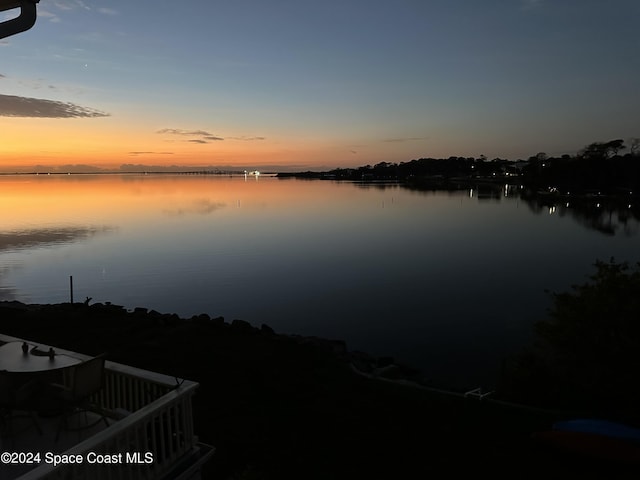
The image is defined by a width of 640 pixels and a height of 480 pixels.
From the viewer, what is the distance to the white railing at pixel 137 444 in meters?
4.25

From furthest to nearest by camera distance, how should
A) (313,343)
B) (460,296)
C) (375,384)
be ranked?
(460,296) → (313,343) → (375,384)

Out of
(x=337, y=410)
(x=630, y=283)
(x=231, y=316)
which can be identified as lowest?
(x=231, y=316)

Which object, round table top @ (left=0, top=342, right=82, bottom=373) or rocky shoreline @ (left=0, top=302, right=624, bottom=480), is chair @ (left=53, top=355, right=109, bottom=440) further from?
rocky shoreline @ (left=0, top=302, right=624, bottom=480)

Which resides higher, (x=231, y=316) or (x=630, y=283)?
(x=630, y=283)

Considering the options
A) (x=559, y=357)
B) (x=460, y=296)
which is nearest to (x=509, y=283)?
(x=460, y=296)

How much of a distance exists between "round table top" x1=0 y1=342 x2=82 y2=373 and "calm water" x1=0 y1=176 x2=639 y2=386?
12.6m

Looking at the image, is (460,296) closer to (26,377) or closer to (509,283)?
(509,283)

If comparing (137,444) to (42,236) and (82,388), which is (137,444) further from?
(42,236)

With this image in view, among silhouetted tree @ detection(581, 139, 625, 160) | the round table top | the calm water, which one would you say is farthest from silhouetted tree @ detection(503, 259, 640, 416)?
silhouetted tree @ detection(581, 139, 625, 160)

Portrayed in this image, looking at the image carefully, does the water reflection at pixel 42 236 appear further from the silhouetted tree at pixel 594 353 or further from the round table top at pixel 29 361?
the silhouetted tree at pixel 594 353

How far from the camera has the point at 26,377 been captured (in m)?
5.30

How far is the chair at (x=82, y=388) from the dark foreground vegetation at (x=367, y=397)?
217 cm

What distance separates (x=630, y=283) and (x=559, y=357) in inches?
104

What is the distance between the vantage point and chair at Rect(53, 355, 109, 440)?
5.28 meters
